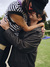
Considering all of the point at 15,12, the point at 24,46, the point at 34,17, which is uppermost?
the point at 15,12

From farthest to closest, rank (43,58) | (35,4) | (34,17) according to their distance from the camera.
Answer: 1. (43,58)
2. (34,17)
3. (35,4)

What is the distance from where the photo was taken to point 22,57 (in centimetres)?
176

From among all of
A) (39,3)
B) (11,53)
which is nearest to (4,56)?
(11,53)

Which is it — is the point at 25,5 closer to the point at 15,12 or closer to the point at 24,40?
the point at 15,12

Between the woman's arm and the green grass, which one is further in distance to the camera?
the green grass

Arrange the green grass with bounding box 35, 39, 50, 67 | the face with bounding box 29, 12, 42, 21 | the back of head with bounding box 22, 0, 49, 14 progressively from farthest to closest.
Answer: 1. the green grass with bounding box 35, 39, 50, 67
2. the face with bounding box 29, 12, 42, 21
3. the back of head with bounding box 22, 0, 49, 14

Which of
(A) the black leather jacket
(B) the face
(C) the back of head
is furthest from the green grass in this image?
(C) the back of head

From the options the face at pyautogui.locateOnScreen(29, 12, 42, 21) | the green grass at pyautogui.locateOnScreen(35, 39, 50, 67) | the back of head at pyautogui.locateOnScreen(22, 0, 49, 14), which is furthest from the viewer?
the green grass at pyautogui.locateOnScreen(35, 39, 50, 67)

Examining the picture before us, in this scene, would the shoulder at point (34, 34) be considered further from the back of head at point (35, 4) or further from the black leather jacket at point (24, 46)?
the back of head at point (35, 4)

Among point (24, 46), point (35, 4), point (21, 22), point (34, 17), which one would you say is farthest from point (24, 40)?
point (35, 4)

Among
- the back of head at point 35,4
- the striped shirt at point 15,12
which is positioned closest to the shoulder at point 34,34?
the striped shirt at point 15,12

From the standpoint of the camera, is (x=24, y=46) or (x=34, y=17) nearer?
(x=24, y=46)

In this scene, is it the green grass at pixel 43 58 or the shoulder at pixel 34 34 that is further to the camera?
the green grass at pixel 43 58

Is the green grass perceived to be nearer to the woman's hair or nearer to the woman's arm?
the woman's arm
